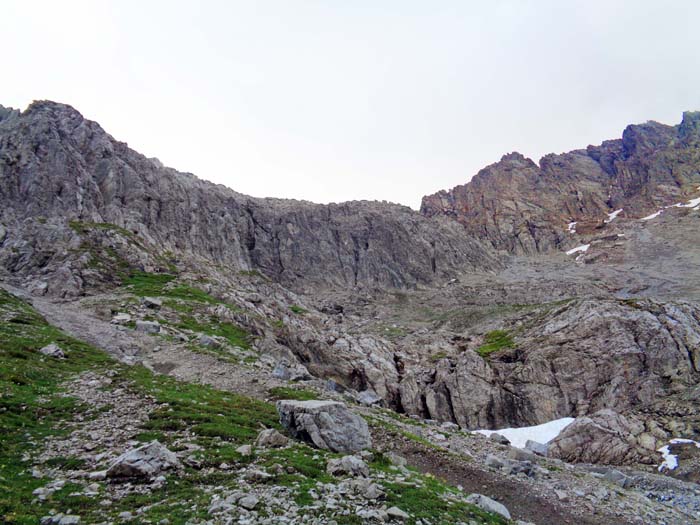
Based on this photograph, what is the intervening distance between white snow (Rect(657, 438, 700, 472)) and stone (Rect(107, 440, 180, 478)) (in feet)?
162

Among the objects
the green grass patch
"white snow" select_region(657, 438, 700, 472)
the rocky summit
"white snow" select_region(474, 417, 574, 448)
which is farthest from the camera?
the green grass patch

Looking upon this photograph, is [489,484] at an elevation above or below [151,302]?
below

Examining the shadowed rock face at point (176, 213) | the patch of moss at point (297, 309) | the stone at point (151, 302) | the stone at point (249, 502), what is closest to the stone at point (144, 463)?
the stone at point (249, 502)

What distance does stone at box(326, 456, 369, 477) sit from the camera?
17641 millimetres

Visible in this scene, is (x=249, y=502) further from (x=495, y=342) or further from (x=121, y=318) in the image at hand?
(x=495, y=342)

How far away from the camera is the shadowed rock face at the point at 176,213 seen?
4016 inches

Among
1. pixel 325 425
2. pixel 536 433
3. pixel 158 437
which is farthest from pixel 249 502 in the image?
pixel 536 433

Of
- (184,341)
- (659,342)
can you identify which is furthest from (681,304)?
(184,341)

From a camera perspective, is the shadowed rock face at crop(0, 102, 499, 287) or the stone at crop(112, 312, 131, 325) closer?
the stone at crop(112, 312, 131, 325)

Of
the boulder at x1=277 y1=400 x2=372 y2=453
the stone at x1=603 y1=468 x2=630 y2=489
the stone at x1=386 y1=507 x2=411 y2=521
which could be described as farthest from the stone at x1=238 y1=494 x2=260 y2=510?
the stone at x1=603 y1=468 x2=630 y2=489

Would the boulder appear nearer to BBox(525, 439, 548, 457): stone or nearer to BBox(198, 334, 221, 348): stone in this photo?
BBox(198, 334, 221, 348): stone

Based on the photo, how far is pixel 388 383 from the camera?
7556 centimetres

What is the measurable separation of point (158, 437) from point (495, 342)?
8995 cm

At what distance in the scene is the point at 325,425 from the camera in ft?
71.7
